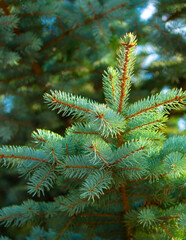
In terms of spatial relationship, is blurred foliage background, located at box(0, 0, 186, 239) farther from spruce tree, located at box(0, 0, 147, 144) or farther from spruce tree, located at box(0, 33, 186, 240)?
spruce tree, located at box(0, 33, 186, 240)

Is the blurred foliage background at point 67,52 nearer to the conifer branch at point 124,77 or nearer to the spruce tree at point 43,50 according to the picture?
the spruce tree at point 43,50

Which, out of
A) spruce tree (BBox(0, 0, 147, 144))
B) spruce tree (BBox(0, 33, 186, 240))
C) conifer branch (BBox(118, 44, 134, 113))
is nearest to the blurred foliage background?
spruce tree (BBox(0, 0, 147, 144))

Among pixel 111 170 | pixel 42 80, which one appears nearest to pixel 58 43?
pixel 42 80

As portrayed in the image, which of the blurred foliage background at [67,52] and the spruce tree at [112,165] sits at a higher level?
the blurred foliage background at [67,52]

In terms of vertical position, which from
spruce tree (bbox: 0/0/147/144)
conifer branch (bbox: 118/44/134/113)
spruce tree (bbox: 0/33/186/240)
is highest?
spruce tree (bbox: 0/0/147/144)

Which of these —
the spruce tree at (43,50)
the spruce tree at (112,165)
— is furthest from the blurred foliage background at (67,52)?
the spruce tree at (112,165)

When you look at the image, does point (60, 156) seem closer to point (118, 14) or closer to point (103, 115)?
point (103, 115)
